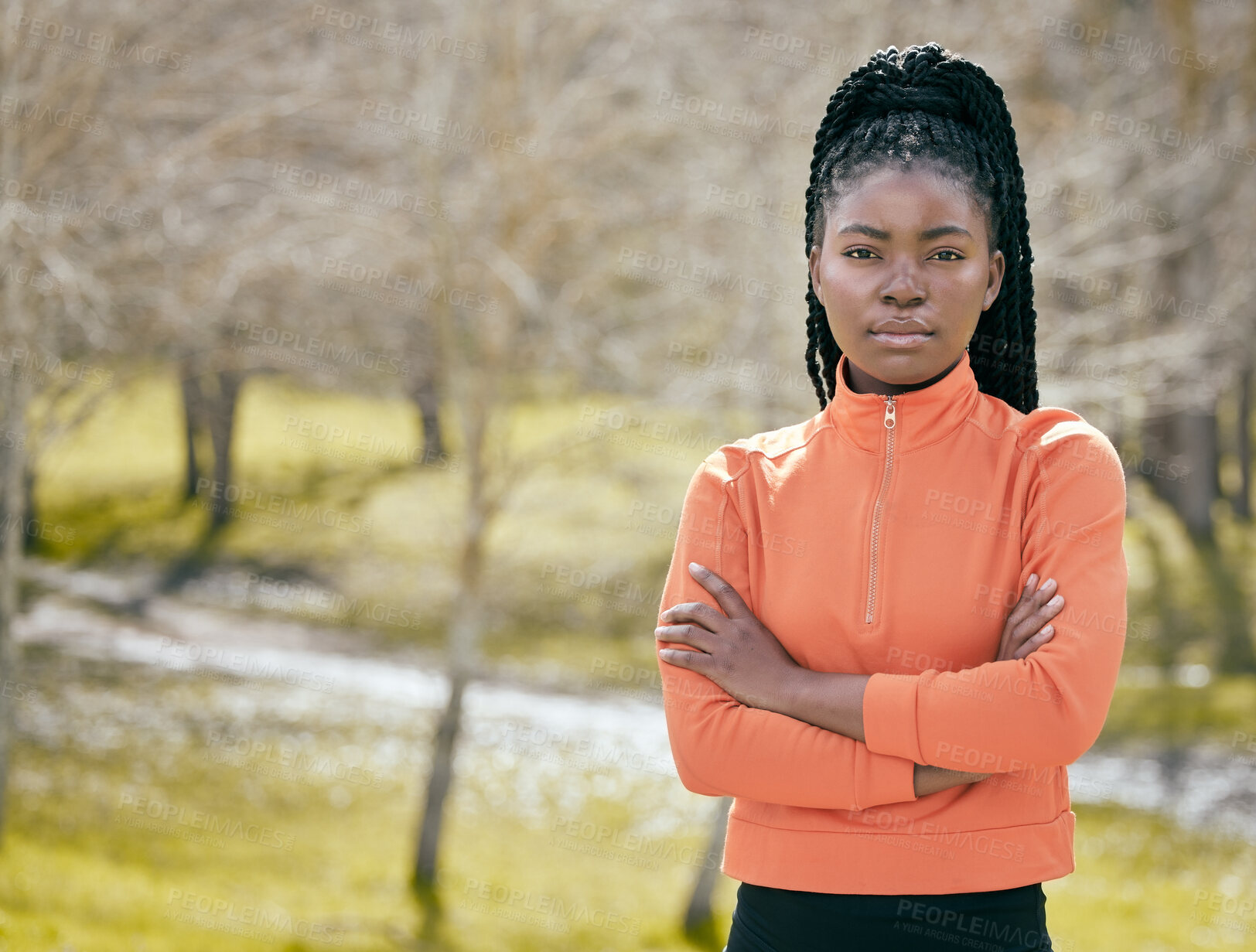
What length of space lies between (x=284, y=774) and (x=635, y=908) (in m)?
3.40

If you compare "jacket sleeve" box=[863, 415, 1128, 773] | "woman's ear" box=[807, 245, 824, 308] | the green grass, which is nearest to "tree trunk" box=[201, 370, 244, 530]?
the green grass

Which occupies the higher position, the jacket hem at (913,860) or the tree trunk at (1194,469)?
the tree trunk at (1194,469)

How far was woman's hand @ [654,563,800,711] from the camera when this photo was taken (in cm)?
Result: 156

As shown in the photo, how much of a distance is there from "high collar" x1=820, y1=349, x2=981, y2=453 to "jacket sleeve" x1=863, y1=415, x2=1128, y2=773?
0.16 m

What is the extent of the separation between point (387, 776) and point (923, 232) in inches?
344

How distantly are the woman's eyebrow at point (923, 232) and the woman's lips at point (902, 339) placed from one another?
0.13 m

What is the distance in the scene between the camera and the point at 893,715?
1459 millimetres

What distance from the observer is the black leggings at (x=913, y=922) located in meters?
1.44

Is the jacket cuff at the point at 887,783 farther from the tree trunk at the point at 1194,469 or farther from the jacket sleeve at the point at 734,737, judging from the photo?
the tree trunk at the point at 1194,469

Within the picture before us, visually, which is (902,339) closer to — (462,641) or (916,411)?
(916,411)

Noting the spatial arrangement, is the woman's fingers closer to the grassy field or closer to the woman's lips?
the woman's lips

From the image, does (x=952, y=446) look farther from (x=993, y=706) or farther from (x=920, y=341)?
(x=993, y=706)

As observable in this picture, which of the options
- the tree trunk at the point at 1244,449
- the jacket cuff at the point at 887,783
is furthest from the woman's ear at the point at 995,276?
the tree trunk at the point at 1244,449

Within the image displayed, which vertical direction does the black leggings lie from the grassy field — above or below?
above
